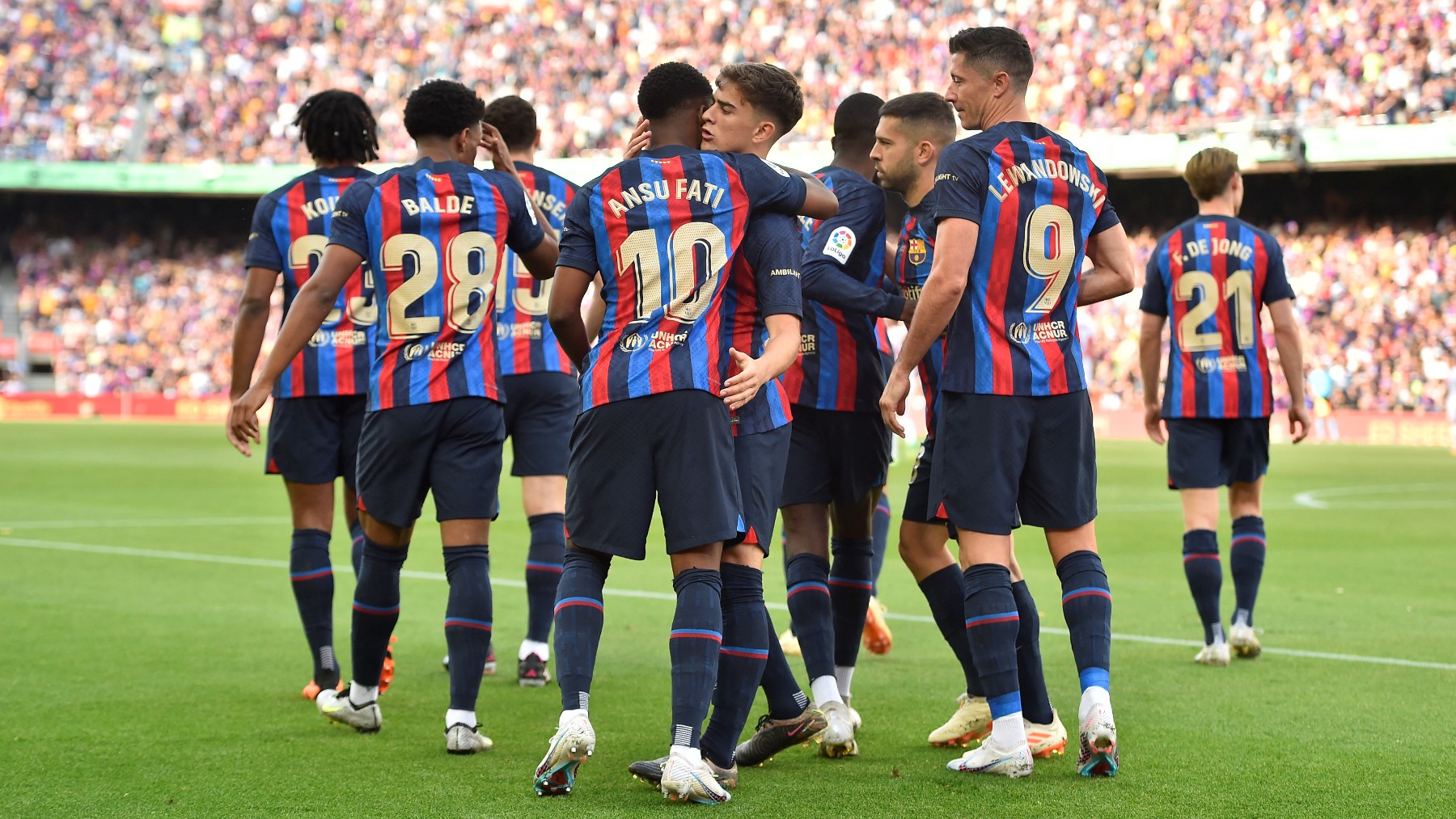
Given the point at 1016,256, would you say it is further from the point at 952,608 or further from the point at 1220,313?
the point at 1220,313

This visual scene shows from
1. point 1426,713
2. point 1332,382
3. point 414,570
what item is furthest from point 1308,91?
point 1426,713

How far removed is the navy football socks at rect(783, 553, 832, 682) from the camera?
15.7 ft

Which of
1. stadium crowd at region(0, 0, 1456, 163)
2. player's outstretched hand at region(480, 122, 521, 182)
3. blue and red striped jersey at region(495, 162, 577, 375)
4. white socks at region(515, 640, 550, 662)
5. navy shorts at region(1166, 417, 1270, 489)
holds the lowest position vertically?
white socks at region(515, 640, 550, 662)

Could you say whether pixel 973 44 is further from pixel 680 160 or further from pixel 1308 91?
pixel 1308 91

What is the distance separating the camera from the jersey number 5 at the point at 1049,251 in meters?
4.39

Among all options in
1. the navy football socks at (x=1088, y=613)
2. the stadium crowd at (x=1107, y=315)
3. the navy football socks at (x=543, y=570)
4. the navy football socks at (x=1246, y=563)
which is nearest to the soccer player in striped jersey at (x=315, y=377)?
the navy football socks at (x=543, y=570)

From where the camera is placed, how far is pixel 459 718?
14.8ft

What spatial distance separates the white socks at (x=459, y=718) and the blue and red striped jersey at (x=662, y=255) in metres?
1.14

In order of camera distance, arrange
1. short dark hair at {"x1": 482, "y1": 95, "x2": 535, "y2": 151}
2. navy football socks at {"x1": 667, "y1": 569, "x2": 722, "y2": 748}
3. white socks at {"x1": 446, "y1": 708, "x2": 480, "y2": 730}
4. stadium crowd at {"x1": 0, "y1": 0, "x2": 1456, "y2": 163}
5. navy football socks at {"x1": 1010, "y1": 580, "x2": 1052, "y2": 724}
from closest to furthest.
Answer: navy football socks at {"x1": 667, "y1": 569, "x2": 722, "y2": 748} → white socks at {"x1": 446, "y1": 708, "x2": 480, "y2": 730} → navy football socks at {"x1": 1010, "y1": 580, "x2": 1052, "y2": 724} → short dark hair at {"x1": 482, "y1": 95, "x2": 535, "y2": 151} → stadium crowd at {"x1": 0, "y1": 0, "x2": 1456, "y2": 163}

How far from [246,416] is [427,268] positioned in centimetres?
83

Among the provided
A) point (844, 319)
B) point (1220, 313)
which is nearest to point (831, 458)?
point (844, 319)

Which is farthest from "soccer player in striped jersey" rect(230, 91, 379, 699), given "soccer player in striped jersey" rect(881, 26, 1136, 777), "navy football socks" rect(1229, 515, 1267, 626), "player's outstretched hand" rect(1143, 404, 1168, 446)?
"navy football socks" rect(1229, 515, 1267, 626)

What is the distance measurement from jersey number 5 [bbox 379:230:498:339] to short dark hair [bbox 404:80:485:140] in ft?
1.21

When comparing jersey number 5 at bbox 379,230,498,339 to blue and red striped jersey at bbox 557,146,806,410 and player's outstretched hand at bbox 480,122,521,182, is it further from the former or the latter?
blue and red striped jersey at bbox 557,146,806,410
